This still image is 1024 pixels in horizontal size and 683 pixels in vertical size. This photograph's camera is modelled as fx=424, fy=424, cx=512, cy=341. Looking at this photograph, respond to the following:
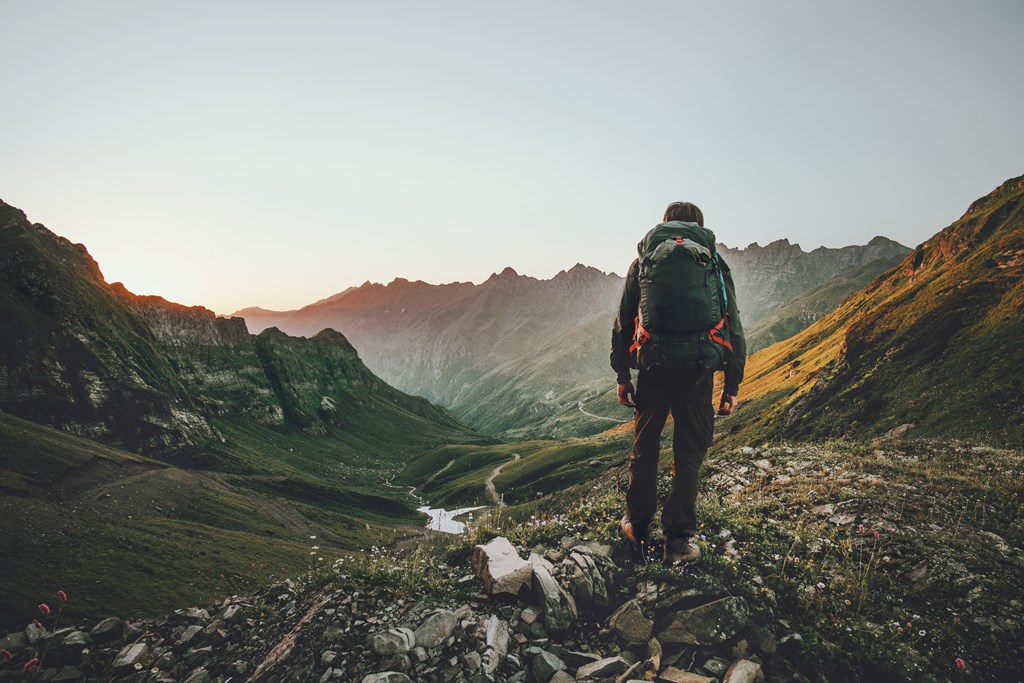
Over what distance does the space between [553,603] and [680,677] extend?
1973 millimetres

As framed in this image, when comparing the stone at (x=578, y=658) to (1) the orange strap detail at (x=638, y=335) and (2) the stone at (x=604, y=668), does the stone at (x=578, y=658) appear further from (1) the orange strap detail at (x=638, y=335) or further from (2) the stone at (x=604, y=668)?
(1) the orange strap detail at (x=638, y=335)

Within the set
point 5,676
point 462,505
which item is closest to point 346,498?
point 462,505

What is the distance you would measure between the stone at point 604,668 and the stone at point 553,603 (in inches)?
Answer: 31.8

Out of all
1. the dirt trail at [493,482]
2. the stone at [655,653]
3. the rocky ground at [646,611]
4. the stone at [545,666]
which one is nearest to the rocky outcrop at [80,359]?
the dirt trail at [493,482]

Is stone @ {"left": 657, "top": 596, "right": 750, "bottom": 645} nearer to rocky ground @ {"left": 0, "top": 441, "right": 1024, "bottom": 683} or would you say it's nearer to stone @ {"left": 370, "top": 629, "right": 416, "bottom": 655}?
rocky ground @ {"left": 0, "top": 441, "right": 1024, "bottom": 683}

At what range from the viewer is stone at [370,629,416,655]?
20.8 ft

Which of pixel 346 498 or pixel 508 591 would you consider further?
pixel 346 498

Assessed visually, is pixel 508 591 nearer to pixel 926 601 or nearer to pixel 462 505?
pixel 926 601

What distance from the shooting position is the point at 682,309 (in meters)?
6.77

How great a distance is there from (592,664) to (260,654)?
5909mm

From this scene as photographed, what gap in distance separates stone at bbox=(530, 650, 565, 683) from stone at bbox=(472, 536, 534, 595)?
1.18 metres

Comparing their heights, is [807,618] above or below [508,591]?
below

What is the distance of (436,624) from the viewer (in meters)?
6.64

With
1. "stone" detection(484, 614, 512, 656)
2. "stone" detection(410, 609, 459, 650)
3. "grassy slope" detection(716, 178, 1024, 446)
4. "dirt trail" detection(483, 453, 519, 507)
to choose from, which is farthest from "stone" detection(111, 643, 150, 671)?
"dirt trail" detection(483, 453, 519, 507)
